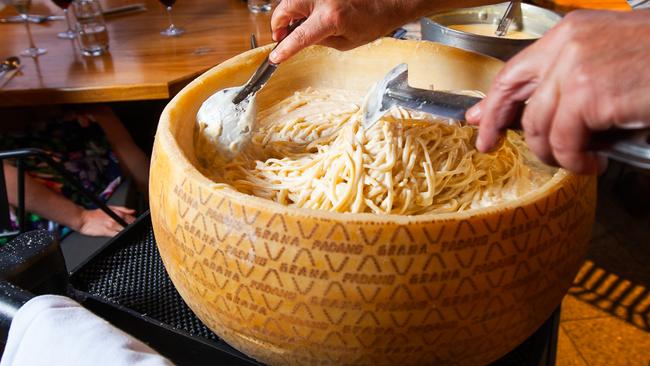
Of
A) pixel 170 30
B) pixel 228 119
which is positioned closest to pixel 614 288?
pixel 228 119

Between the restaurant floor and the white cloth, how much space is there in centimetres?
153

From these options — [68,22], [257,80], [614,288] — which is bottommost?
[614,288]

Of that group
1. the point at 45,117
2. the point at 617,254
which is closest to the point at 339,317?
the point at 617,254

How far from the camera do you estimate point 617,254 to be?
79.7 inches

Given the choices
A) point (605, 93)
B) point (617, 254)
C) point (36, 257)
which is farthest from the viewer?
point (617, 254)

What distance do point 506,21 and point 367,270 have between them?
50.8 inches

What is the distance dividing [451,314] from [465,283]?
0.13ft

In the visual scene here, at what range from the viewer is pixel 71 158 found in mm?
1906

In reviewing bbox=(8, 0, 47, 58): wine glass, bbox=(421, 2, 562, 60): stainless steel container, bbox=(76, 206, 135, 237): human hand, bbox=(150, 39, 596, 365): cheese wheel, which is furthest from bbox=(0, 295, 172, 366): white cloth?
bbox=(8, 0, 47, 58): wine glass

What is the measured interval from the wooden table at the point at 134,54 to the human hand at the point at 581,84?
1.45 metres

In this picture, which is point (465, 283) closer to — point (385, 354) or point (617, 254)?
point (385, 354)

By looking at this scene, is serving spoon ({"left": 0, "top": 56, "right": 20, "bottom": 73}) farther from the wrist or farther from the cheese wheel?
the cheese wheel

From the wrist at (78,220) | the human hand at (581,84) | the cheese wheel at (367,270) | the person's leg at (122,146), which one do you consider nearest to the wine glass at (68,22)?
the person's leg at (122,146)

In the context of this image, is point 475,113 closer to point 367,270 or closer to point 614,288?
point 367,270
